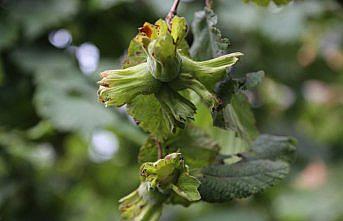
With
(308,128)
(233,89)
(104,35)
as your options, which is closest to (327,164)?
(308,128)

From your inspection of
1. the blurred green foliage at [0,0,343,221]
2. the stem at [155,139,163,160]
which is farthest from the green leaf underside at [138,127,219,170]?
the blurred green foliage at [0,0,343,221]

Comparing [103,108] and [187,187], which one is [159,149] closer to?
[187,187]

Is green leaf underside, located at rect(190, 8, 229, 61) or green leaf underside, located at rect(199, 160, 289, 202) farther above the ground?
green leaf underside, located at rect(190, 8, 229, 61)

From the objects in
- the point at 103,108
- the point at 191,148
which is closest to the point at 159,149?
the point at 191,148

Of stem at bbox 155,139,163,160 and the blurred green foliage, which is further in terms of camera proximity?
the blurred green foliage

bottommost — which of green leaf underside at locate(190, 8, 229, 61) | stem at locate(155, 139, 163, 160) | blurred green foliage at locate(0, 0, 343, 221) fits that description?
blurred green foliage at locate(0, 0, 343, 221)

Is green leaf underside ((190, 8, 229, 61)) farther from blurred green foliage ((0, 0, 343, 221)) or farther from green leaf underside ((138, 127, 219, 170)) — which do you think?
blurred green foliage ((0, 0, 343, 221))
